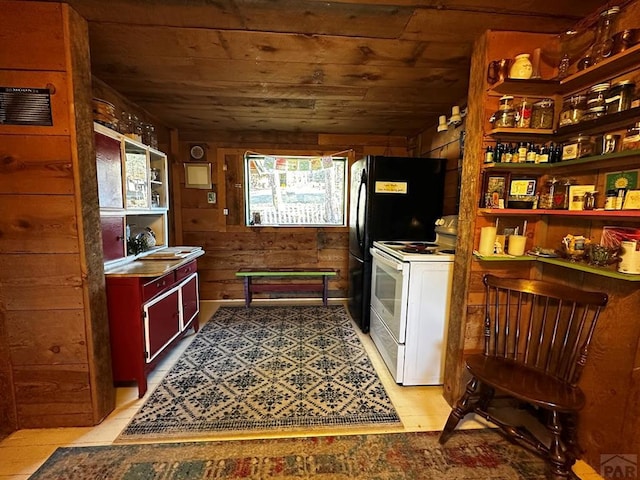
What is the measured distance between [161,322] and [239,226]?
1.75 meters

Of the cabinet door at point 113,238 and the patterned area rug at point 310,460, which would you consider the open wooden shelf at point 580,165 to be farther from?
the cabinet door at point 113,238

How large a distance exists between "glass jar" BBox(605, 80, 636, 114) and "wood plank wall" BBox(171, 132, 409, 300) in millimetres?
2524

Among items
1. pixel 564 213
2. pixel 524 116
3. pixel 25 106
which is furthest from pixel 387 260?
pixel 25 106

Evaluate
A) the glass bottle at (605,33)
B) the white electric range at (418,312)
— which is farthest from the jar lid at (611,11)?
the white electric range at (418,312)

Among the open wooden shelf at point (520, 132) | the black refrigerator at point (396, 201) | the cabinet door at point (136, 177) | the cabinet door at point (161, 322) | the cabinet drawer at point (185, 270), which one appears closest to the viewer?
the open wooden shelf at point (520, 132)

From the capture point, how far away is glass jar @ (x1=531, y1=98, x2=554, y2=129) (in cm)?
152

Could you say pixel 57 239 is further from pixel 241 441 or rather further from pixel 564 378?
pixel 564 378

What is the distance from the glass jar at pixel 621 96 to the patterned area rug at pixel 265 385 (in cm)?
184

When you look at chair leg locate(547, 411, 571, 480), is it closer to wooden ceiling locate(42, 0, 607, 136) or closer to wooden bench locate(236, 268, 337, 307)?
wooden ceiling locate(42, 0, 607, 136)

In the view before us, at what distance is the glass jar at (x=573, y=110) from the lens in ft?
4.54

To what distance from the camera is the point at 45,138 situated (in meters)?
1.43

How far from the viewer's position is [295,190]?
12.2 feet

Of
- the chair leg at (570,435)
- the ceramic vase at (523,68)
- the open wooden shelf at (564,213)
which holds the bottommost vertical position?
the chair leg at (570,435)

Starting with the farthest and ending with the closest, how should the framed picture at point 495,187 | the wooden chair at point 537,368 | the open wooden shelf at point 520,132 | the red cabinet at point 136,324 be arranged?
the red cabinet at point 136,324
the framed picture at point 495,187
the open wooden shelf at point 520,132
the wooden chair at point 537,368
